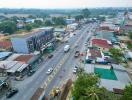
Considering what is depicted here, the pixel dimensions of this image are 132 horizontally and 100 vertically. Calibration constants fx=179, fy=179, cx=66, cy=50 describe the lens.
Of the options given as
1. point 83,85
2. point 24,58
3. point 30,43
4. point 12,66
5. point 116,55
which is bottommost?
point 12,66

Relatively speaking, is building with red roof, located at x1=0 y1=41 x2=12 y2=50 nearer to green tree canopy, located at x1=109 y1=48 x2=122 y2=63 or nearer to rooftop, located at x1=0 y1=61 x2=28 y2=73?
rooftop, located at x1=0 y1=61 x2=28 y2=73

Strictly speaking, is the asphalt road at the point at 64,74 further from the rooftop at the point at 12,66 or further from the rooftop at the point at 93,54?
the rooftop at the point at 12,66

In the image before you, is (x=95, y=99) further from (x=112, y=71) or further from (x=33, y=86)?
(x=112, y=71)

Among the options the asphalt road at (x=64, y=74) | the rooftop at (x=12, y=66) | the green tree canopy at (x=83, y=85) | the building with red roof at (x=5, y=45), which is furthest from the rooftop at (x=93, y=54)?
the building with red roof at (x=5, y=45)

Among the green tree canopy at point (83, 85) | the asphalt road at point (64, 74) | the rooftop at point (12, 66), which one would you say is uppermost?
the green tree canopy at point (83, 85)

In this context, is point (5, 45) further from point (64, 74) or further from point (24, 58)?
point (64, 74)

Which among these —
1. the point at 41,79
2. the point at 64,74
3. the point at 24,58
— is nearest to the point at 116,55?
the point at 64,74

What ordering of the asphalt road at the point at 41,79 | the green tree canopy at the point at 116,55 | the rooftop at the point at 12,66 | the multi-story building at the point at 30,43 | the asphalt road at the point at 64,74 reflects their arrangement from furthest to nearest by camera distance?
the multi-story building at the point at 30,43 → the green tree canopy at the point at 116,55 → the rooftop at the point at 12,66 → the asphalt road at the point at 64,74 → the asphalt road at the point at 41,79

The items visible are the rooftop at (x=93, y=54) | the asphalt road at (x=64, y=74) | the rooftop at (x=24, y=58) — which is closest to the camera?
the asphalt road at (x=64, y=74)

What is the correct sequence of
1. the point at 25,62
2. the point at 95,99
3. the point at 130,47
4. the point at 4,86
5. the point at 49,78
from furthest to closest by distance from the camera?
the point at 130,47 < the point at 25,62 < the point at 49,78 < the point at 4,86 < the point at 95,99

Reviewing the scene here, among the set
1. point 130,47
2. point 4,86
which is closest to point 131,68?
point 130,47

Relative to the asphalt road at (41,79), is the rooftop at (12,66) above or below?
above
